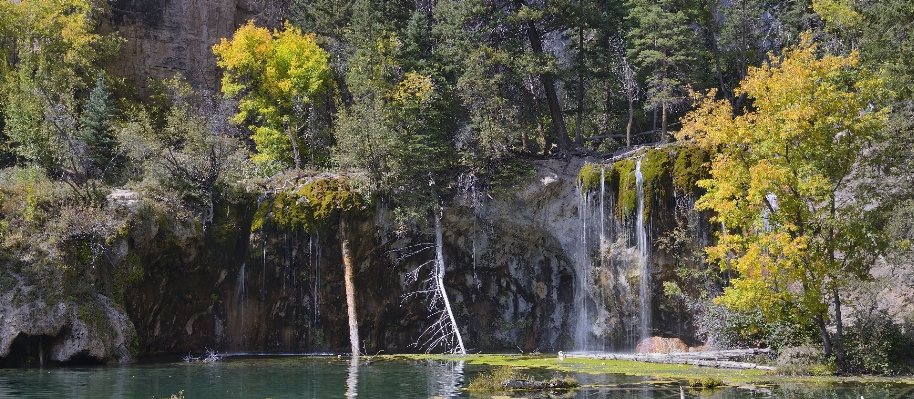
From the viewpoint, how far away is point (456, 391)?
1947 centimetres

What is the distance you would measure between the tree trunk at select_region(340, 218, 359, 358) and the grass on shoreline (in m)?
1.50

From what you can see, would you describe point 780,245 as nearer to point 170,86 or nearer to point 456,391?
point 456,391

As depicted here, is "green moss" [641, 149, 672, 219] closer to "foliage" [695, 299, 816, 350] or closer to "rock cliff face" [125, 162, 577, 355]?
"rock cliff face" [125, 162, 577, 355]

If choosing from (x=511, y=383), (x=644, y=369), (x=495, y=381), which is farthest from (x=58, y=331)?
(x=644, y=369)

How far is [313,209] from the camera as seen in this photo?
112ft

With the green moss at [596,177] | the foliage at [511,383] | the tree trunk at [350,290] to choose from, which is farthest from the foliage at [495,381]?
the green moss at [596,177]

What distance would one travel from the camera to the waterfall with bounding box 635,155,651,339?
32500 millimetres

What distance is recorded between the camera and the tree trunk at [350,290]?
3209cm

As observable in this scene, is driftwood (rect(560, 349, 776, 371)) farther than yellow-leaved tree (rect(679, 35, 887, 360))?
Yes

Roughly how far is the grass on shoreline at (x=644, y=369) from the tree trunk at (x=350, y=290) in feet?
4.93

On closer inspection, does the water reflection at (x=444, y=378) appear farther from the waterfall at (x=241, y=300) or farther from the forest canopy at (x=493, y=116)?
the waterfall at (x=241, y=300)

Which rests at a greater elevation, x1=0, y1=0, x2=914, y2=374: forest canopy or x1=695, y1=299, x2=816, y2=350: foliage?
x1=0, y1=0, x2=914, y2=374: forest canopy

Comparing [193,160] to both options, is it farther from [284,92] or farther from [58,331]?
[58,331]

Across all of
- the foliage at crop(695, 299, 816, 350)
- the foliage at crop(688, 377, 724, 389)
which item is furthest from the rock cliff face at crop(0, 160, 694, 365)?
the foliage at crop(688, 377, 724, 389)
